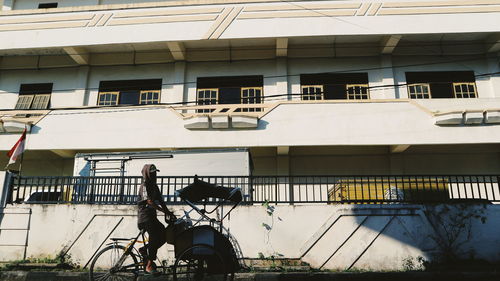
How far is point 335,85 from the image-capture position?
59.0 feet

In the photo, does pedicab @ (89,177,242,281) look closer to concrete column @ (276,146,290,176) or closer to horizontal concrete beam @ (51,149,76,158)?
concrete column @ (276,146,290,176)

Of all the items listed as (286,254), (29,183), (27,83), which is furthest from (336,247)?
(27,83)

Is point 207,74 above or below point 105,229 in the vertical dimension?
above

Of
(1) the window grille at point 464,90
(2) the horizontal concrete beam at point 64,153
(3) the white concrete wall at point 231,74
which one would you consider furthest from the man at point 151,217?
(1) the window grille at point 464,90

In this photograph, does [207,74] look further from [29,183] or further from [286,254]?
[286,254]

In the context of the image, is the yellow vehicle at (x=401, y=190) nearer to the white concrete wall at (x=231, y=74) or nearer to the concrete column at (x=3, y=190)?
the white concrete wall at (x=231, y=74)

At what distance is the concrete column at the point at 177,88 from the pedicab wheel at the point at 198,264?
12.1m

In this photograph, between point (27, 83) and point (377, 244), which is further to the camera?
point (27, 83)

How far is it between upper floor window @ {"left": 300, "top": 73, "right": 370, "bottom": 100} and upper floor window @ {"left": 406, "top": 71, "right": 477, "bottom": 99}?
2.03 meters

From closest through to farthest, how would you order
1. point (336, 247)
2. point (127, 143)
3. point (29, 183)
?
point (336, 247), point (29, 183), point (127, 143)

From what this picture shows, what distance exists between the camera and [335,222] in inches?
400

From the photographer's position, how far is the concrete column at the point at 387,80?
17.3m

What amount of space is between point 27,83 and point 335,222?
16121 mm

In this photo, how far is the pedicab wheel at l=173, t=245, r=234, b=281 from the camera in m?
6.29
